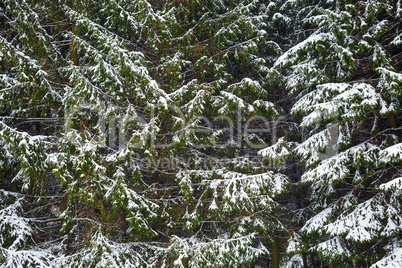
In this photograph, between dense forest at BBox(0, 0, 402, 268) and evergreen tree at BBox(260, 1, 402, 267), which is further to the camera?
evergreen tree at BBox(260, 1, 402, 267)

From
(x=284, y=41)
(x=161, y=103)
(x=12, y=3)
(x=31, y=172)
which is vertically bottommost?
(x=31, y=172)

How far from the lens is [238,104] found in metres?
7.66

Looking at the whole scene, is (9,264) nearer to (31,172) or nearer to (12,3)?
(31,172)

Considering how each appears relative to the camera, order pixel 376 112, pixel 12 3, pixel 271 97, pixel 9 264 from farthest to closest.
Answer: pixel 271 97 → pixel 376 112 → pixel 12 3 → pixel 9 264

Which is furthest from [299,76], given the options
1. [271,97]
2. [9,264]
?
[9,264]

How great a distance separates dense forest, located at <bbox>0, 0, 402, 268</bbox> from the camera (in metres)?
6.12

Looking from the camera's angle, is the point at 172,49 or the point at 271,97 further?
the point at 271,97

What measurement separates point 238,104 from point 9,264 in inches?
225

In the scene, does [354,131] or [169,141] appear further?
[354,131]

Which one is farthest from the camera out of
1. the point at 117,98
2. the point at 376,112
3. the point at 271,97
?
the point at 271,97

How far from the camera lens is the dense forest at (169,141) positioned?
612 centimetres

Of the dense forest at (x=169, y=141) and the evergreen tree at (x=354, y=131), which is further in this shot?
the evergreen tree at (x=354, y=131)

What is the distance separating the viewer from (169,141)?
7438 millimetres

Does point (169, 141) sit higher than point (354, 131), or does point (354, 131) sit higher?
point (354, 131)
